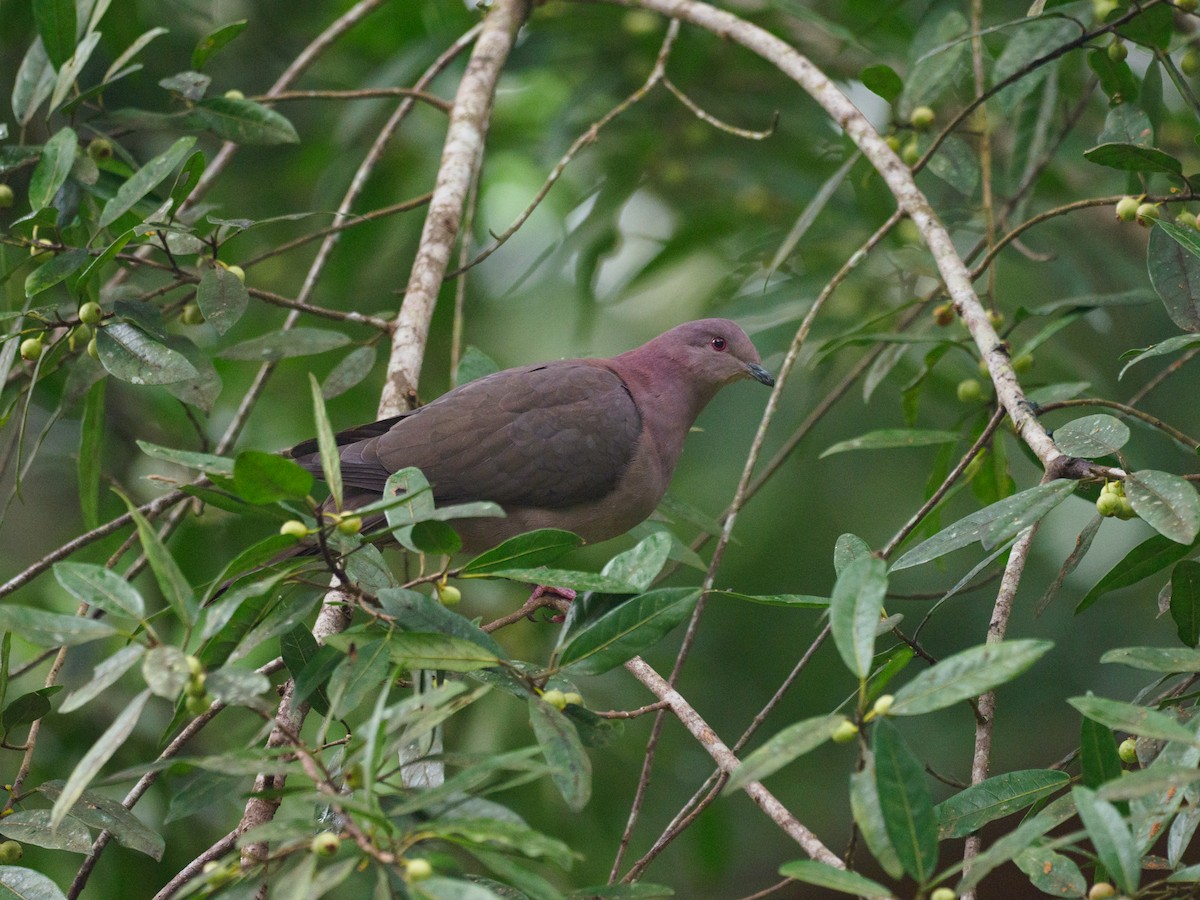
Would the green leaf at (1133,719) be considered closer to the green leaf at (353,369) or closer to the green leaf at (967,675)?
the green leaf at (967,675)

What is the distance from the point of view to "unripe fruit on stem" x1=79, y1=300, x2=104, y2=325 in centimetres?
260

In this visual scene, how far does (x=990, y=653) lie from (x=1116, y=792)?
220 mm

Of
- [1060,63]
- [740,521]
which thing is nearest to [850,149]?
[1060,63]

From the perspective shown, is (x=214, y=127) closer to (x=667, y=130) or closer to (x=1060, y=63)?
(x=667, y=130)

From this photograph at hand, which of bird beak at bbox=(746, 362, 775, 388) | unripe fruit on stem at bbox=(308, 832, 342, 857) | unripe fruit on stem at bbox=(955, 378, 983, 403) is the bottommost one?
bird beak at bbox=(746, 362, 775, 388)

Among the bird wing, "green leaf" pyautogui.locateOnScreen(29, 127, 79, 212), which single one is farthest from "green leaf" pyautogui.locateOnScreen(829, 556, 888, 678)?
"green leaf" pyautogui.locateOnScreen(29, 127, 79, 212)

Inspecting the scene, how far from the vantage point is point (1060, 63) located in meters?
3.90

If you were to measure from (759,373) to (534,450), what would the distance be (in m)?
1.06

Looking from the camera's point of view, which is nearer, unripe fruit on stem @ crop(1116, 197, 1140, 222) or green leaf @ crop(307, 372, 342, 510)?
green leaf @ crop(307, 372, 342, 510)

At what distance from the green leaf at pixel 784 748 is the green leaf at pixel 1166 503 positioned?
0.67 metres

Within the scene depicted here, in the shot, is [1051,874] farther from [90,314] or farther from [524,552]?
[90,314]

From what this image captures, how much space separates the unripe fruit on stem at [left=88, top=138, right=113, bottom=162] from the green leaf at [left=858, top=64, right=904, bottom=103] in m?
2.11

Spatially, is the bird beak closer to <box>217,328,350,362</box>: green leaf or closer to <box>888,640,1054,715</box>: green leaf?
<box>217,328,350,362</box>: green leaf

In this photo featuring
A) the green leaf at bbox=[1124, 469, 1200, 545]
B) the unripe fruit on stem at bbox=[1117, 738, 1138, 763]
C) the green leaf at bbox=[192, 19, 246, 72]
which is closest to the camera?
the green leaf at bbox=[1124, 469, 1200, 545]
